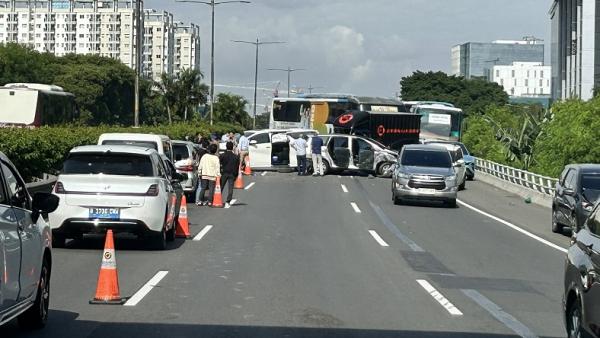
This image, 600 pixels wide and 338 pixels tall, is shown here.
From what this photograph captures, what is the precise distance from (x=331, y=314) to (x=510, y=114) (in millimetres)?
61358

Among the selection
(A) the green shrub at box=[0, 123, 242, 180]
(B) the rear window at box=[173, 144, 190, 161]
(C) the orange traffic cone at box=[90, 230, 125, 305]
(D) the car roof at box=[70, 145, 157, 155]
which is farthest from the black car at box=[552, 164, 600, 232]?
(A) the green shrub at box=[0, 123, 242, 180]

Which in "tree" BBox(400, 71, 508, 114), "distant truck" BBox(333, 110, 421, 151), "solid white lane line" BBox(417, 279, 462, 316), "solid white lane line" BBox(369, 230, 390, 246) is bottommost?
"solid white lane line" BBox(369, 230, 390, 246)

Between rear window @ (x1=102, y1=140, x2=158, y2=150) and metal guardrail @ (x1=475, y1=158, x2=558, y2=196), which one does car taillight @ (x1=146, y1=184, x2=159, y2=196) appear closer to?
rear window @ (x1=102, y1=140, x2=158, y2=150)

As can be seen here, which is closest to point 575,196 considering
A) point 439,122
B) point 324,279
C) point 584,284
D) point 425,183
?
point 425,183

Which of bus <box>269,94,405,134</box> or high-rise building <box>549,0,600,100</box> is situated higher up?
high-rise building <box>549,0,600,100</box>

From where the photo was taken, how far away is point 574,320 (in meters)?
8.37

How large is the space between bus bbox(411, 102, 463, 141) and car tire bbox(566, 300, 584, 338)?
48734 millimetres

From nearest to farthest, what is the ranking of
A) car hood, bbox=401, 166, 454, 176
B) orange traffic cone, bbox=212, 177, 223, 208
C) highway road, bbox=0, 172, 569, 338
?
highway road, bbox=0, 172, 569, 338 → orange traffic cone, bbox=212, 177, 223, 208 → car hood, bbox=401, 166, 454, 176

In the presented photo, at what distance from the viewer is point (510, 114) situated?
70.2 meters

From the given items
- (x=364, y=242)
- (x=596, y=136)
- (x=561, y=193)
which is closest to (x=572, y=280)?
(x=364, y=242)

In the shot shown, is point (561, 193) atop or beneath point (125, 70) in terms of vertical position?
beneath

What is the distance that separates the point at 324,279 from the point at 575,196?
32.8 ft

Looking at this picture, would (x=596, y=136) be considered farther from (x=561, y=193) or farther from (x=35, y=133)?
(x=35, y=133)

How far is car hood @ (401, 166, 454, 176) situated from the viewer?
29.9 metres
